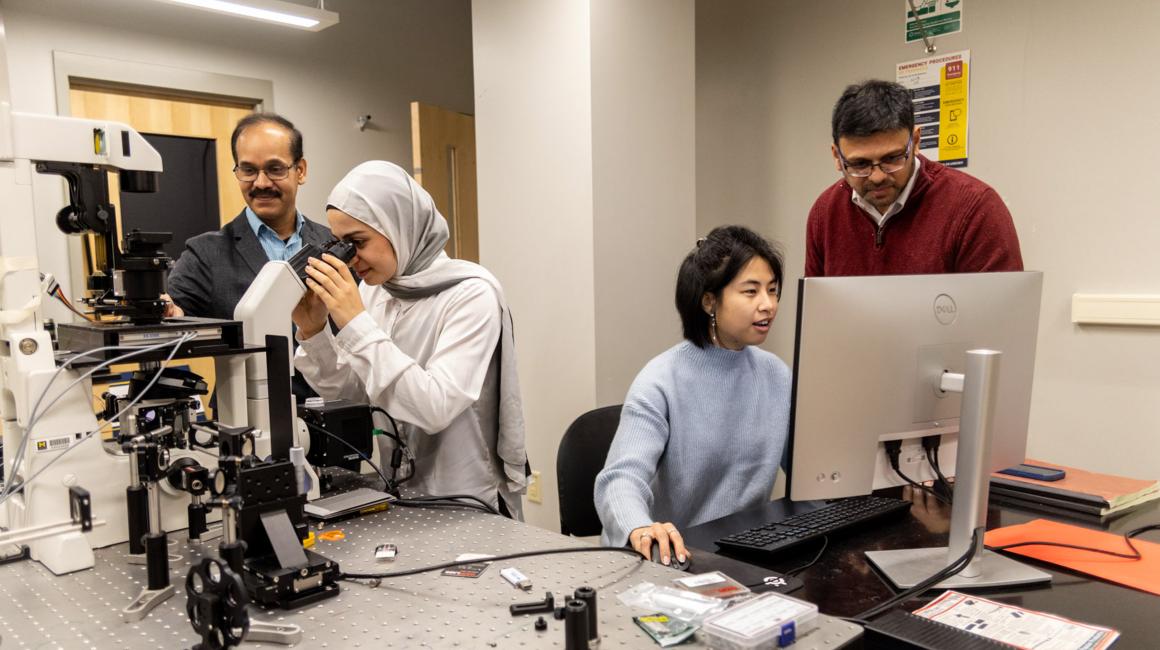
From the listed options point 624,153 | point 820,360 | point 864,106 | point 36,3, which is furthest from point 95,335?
point 36,3

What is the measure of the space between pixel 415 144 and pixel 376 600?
2.25 meters

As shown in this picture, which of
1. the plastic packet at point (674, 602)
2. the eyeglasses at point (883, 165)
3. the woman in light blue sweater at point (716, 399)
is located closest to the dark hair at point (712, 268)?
the woman in light blue sweater at point (716, 399)

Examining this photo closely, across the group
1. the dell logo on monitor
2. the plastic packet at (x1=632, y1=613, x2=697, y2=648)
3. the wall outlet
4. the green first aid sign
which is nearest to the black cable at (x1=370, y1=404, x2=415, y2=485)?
the plastic packet at (x1=632, y1=613, x2=697, y2=648)

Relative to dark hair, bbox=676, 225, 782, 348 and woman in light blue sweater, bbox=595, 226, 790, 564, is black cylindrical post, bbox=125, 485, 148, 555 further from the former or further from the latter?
dark hair, bbox=676, 225, 782, 348

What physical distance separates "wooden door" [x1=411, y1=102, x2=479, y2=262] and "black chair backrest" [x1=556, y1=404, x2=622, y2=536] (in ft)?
5.39

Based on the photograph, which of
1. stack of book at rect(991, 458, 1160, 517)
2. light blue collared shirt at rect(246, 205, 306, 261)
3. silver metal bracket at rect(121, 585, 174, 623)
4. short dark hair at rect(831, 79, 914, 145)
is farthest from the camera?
light blue collared shirt at rect(246, 205, 306, 261)

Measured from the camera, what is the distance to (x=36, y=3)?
2.84m

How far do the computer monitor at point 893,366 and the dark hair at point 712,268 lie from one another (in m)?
0.57

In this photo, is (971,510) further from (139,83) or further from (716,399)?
(139,83)

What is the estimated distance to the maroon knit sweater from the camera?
1.82m

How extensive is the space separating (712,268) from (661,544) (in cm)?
69

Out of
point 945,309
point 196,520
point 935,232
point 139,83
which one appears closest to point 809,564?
point 945,309

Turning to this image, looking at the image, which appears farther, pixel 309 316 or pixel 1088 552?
pixel 309 316

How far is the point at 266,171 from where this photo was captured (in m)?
2.06
